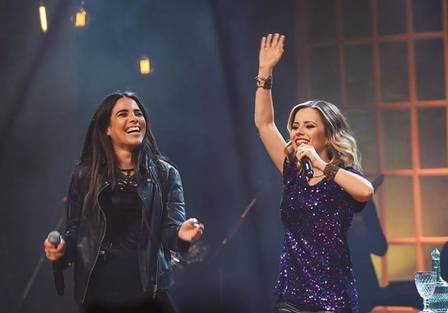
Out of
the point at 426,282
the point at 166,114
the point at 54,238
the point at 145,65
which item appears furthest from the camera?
the point at 166,114

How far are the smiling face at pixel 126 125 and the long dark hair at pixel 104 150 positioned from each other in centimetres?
2

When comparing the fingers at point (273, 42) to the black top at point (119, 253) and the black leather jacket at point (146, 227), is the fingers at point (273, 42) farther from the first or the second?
the black top at point (119, 253)

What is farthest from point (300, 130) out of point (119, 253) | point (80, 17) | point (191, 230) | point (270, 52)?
point (80, 17)

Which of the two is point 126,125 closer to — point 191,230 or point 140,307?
point 191,230

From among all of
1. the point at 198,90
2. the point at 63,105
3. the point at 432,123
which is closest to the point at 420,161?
the point at 432,123

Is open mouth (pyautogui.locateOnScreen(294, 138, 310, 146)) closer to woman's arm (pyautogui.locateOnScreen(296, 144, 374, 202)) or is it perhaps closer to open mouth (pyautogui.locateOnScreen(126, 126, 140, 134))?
woman's arm (pyautogui.locateOnScreen(296, 144, 374, 202))

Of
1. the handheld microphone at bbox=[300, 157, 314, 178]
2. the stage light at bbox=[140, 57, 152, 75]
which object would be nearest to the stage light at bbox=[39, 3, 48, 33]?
the stage light at bbox=[140, 57, 152, 75]

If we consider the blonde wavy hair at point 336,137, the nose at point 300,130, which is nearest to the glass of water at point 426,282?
the blonde wavy hair at point 336,137

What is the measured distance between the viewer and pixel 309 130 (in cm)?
318

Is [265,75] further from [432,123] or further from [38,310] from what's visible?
[38,310]

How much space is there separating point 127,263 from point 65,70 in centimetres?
240

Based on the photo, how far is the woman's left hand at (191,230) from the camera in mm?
2941

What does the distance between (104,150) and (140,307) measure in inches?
27.1

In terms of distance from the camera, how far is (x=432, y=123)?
4832 mm
